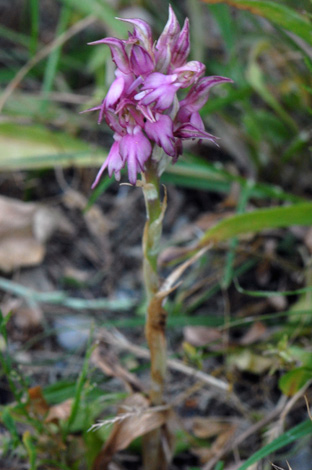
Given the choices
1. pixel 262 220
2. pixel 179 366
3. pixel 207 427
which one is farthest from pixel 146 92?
pixel 207 427

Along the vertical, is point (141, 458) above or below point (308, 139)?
below

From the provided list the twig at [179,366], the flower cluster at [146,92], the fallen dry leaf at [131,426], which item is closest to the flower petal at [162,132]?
the flower cluster at [146,92]

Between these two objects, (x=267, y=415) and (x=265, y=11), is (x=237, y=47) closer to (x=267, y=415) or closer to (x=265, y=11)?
(x=265, y=11)

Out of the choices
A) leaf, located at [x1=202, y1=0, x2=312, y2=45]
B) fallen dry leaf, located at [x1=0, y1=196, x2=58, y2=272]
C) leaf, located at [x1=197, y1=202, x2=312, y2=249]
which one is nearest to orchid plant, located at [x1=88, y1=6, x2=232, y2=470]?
leaf, located at [x1=202, y1=0, x2=312, y2=45]

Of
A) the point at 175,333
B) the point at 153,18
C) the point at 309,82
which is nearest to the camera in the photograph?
the point at 175,333

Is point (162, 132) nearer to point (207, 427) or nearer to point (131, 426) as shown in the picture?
point (131, 426)

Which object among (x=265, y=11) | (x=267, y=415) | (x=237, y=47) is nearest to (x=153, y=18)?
(x=237, y=47)

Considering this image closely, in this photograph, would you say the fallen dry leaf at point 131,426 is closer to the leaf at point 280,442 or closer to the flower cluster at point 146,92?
the leaf at point 280,442
